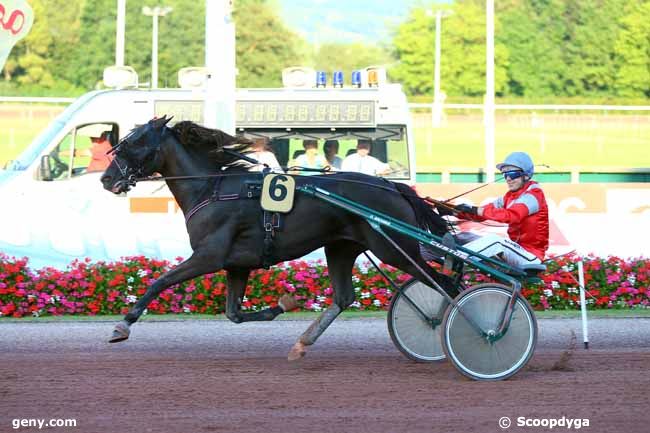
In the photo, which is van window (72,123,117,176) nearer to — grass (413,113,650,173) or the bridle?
the bridle

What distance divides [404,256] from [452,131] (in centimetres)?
3959

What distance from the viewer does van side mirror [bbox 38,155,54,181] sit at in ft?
47.8

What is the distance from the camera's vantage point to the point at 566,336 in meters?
9.70

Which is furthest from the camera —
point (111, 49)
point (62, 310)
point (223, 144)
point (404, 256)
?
point (111, 49)

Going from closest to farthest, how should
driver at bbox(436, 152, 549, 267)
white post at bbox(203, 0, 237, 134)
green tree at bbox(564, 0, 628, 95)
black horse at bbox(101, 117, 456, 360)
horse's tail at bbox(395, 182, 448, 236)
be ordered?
driver at bbox(436, 152, 549, 267) < black horse at bbox(101, 117, 456, 360) < horse's tail at bbox(395, 182, 448, 236) < white post at bbox(203, 0, 237, 134) < green tree at bbox(564, 0, 628, 95)

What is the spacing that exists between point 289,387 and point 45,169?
8228 mm

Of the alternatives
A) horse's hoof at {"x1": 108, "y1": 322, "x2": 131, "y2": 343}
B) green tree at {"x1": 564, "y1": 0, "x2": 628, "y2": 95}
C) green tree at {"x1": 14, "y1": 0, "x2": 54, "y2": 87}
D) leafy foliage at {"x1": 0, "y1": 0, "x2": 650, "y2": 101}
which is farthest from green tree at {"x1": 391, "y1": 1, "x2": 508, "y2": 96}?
horse's hoof at {"x1": 108, "y1": 322, "x2": 131, "y2": 343}

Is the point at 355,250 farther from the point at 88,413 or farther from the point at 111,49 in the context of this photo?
the point at 111,49

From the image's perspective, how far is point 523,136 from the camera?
160 feet

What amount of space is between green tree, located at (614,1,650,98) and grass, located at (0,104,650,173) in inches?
98.3

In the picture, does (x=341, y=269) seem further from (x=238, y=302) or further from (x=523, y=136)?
(x=523, y=136)

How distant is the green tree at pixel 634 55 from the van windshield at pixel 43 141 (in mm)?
41087

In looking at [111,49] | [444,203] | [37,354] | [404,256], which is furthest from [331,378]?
[111,49]

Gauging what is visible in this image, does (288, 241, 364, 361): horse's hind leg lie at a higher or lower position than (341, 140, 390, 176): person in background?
lower
